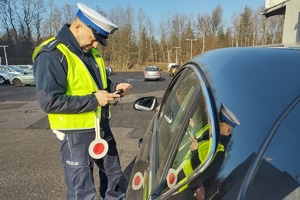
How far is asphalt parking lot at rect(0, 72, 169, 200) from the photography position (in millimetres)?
3184

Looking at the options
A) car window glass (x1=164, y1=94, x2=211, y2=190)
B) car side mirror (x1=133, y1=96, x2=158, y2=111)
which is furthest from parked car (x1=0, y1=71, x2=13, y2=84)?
car window glass (x1=164, y1=94, x2=211, y2=190)

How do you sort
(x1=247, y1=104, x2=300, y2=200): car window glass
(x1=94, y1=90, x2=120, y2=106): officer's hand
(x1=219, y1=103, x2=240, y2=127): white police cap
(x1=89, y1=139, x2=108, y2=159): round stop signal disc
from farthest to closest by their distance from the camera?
(x1=89, y1=139, x2=108, y2=159): round stop signal disc, (x1=94, y1=90, x2=120, y2=106): officer's hand, (x1=219, y1=103, x2=240, y2=127): white police cap, (x1=247, y1=104, x2=300, y2=200): car window glass

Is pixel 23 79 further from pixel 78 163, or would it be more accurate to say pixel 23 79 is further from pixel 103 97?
pixel 103 97

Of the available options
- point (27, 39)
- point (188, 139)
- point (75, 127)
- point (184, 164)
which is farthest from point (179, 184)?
point (27, 39)

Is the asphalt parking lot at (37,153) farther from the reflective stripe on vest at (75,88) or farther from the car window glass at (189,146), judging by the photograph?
the car window glass at (189,146)

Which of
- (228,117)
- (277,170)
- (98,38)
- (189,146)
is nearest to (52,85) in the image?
(98,38)

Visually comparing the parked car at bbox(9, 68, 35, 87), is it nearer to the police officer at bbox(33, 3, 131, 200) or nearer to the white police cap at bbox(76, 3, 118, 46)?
the police officer at bbox(33, 3, 131, 200)

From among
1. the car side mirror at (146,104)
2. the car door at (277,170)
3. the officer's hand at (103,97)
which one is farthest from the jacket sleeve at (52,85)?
the car door at (277,170)

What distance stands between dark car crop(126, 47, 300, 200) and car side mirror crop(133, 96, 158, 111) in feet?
4.32

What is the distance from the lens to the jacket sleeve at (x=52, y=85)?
73.8 inches

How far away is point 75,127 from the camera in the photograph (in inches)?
82.0

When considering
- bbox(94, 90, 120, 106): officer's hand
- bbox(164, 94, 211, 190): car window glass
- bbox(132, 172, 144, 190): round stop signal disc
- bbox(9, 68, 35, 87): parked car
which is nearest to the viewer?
bbox(164, 94, 211, 190): car window glass

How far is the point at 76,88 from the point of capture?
204 centimetres

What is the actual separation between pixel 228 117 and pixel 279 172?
234mm
